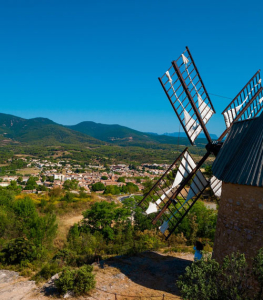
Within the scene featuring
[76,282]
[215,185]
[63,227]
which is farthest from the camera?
[63,227]

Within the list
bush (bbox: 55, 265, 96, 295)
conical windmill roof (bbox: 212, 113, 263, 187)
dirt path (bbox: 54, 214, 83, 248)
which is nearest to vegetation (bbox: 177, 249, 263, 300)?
conical windmill roof (bbox: 212, 113, 263, 187)

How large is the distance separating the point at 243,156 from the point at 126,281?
607 centimetres

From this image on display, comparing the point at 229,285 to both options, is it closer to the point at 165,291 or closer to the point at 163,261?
the point at 165,291

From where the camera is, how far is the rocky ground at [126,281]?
8.02 meters

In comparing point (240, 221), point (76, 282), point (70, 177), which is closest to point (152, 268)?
point (76, 282)

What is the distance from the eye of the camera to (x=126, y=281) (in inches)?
350

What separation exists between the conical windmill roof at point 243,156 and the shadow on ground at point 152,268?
439cm

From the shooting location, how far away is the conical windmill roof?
610cm

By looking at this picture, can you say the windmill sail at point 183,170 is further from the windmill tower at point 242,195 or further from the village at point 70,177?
the village at point 70,177

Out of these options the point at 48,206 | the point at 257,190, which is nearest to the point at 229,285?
the point at 257,190

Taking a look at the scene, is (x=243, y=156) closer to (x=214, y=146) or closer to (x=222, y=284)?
(x=214, y=146)

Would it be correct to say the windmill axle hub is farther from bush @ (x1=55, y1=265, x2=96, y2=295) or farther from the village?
the village

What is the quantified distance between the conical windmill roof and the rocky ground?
430 cm

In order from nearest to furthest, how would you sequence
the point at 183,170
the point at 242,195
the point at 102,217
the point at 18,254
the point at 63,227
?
1. the point at 242,195
2. the point at 183,170
3. the point at 18,254
4. the point at 102,217
5. the point at 63,227
